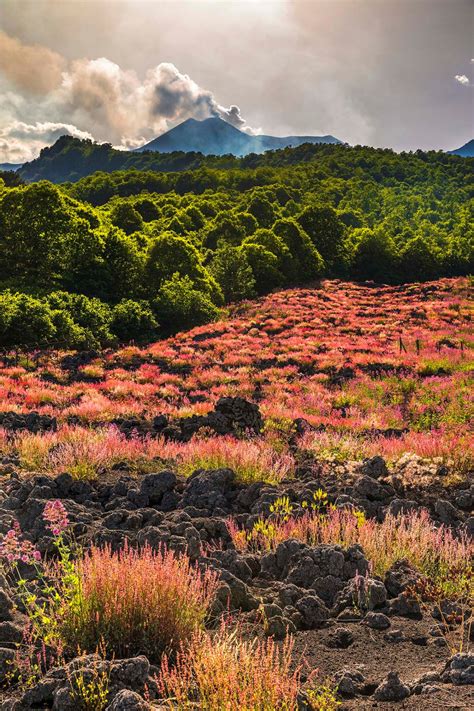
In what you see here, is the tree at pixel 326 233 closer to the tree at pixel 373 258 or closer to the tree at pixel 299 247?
the tree at pixel 373 258

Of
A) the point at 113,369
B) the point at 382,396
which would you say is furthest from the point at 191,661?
the point at 113,369

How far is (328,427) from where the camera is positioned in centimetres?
1302

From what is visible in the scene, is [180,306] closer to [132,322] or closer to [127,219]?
[132,322]

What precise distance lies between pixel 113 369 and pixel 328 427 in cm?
1235

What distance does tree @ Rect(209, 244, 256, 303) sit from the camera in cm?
4641

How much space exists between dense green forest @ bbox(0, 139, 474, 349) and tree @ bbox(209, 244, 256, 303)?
3.7 inches

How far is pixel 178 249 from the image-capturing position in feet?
134

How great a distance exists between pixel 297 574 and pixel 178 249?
124 feet

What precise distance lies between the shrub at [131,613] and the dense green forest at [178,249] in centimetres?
2469

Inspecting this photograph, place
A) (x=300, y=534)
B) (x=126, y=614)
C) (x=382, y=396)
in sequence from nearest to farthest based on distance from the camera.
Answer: (x=126, y=614) → (x=300, y=534) → (x=382, y=396)

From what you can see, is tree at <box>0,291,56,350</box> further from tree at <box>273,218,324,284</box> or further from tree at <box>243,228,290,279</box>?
tree at <box>273,218,324,284</box>

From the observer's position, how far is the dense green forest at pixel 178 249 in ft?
106

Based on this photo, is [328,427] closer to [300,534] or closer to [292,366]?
[300,534]

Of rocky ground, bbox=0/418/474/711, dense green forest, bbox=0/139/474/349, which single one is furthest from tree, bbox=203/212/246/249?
rocky ground, bbox=0/418/474/711
